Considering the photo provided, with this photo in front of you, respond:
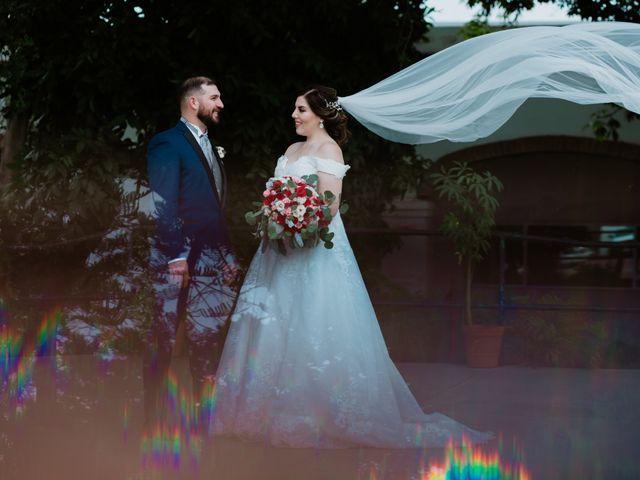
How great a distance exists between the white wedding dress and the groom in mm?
156

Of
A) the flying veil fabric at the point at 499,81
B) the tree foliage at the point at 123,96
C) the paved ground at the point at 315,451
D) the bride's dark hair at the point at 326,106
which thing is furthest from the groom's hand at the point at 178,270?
the tree foliage at the point at 123,96

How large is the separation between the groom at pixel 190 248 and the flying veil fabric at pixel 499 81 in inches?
34.3

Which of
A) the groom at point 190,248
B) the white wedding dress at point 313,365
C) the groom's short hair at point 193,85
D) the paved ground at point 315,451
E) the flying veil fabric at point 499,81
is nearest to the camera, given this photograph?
the paved ground at point 315,451

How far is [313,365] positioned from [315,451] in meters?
0.50

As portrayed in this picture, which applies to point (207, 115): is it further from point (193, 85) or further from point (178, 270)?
point (178, 270)

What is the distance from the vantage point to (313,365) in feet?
15.6

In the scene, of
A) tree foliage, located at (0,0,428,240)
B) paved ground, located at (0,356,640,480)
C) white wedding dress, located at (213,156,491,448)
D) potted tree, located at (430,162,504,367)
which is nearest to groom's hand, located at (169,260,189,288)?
white wedding dress, located at (213,156,491,448)

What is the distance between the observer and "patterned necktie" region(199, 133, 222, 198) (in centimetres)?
495

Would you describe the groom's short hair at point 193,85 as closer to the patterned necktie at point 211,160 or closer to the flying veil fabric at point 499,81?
the patterned necktie at point 211,160

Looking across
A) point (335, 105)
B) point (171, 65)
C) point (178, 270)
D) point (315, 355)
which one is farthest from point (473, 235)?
point (178, 270)

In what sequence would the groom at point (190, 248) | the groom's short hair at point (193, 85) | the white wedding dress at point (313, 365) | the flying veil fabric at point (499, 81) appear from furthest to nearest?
the groom's short hair at point (193, 85) → the groom at point (190, 248) → the white wedding dress at point (313, 365) → the flying veil fabric at point (499, 81)

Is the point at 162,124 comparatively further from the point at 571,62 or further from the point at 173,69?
the point at 571,62

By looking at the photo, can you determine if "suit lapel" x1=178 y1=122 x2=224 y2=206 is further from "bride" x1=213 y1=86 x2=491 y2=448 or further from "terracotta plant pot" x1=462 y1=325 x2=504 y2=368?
"terracotta plant pot" x1=462 y1=325 x2=504 y2=368

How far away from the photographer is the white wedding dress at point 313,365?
183 inches
